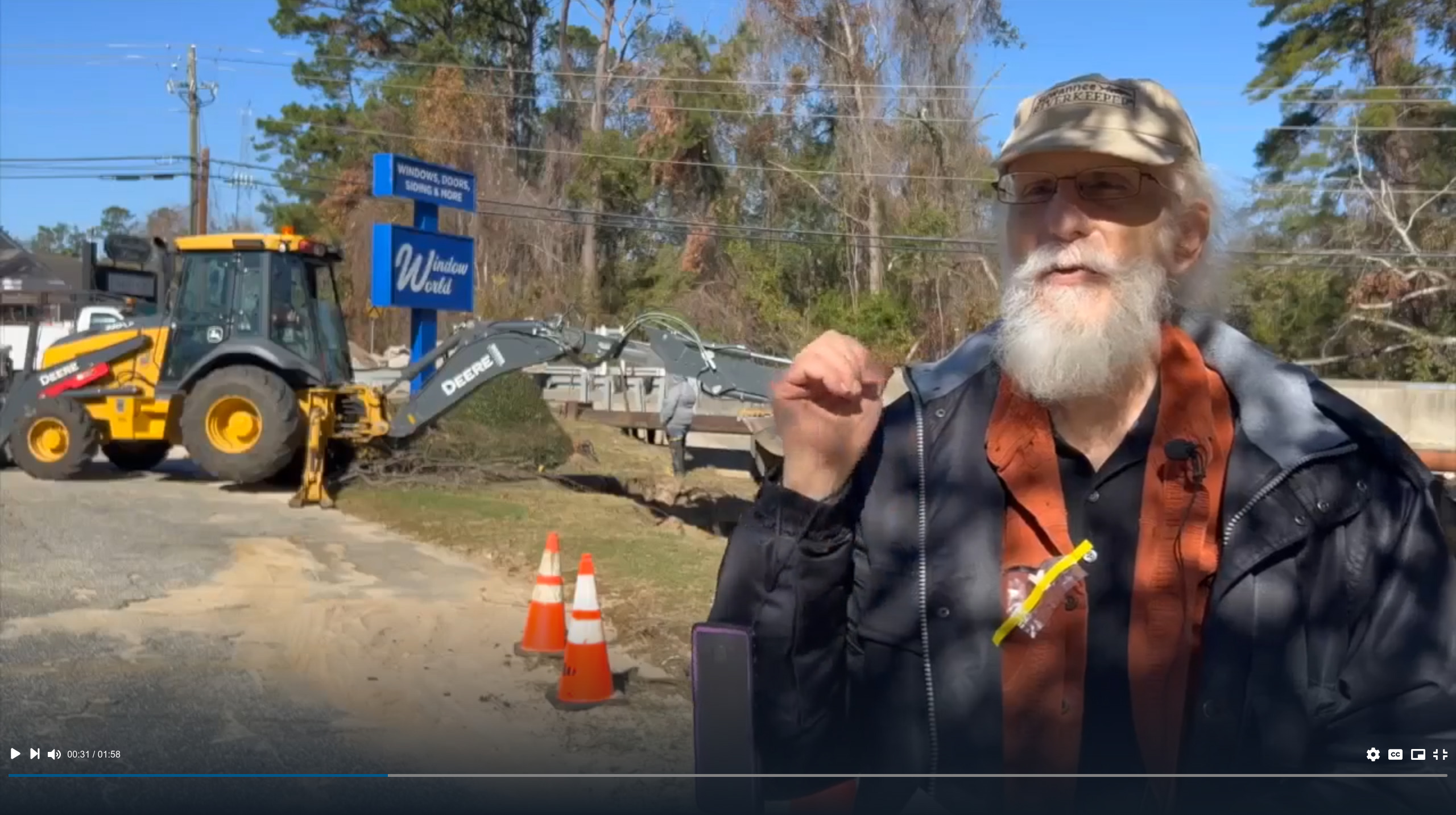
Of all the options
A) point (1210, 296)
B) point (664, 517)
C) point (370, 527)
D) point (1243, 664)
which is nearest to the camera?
point (1243, 664)

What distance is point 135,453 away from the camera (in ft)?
48.2

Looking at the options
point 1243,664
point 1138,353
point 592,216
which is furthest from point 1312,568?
point 592,216

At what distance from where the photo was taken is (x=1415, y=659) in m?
1.80

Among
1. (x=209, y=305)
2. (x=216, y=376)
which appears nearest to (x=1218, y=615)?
(x=216, y=376)

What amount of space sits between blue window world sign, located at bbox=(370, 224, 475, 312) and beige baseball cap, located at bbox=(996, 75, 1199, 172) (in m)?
12.1

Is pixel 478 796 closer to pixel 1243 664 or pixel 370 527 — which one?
pixel 1243 664

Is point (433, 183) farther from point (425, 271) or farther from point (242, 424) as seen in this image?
point (242, 424)

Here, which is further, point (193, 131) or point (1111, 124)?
point (193, 131)

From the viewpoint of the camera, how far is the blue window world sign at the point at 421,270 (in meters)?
13.7

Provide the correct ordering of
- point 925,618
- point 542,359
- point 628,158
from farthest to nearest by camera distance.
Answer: point 628,158 → point 542,359 → point 925,618

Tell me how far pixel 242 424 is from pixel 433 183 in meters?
3.62

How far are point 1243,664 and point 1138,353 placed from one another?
52 cm

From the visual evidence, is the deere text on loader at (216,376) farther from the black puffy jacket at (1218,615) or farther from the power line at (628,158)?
the black puffy jacket at (1218,615)

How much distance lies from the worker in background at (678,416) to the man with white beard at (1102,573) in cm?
1224
